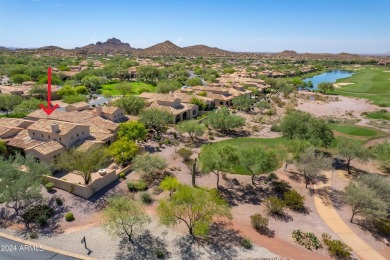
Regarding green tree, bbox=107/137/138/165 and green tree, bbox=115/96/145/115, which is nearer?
A: green tree, bbox=107/137/138/165

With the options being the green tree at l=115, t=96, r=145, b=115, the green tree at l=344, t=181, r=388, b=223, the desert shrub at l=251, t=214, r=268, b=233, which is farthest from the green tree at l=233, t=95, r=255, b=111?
the desert shrub at l=251, t=214, r=268, b=233

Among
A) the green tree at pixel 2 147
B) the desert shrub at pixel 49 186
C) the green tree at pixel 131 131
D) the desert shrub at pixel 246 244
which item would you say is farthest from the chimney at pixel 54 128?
the desert shrub at pixel 246 244

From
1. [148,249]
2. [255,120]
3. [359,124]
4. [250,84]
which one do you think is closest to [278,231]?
[148,249]

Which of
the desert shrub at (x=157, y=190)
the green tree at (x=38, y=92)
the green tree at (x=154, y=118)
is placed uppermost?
the green tree at (x=38, y=92)

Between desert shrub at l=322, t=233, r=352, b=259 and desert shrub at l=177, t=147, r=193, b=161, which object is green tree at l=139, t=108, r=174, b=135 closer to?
desert shrub at l=177, t=147, r=193, b=161

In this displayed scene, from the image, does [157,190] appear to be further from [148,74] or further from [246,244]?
[148,74]

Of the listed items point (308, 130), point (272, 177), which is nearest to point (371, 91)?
point (308, 130)

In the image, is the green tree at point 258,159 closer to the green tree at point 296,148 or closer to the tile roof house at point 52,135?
the green tree at point 296,148
